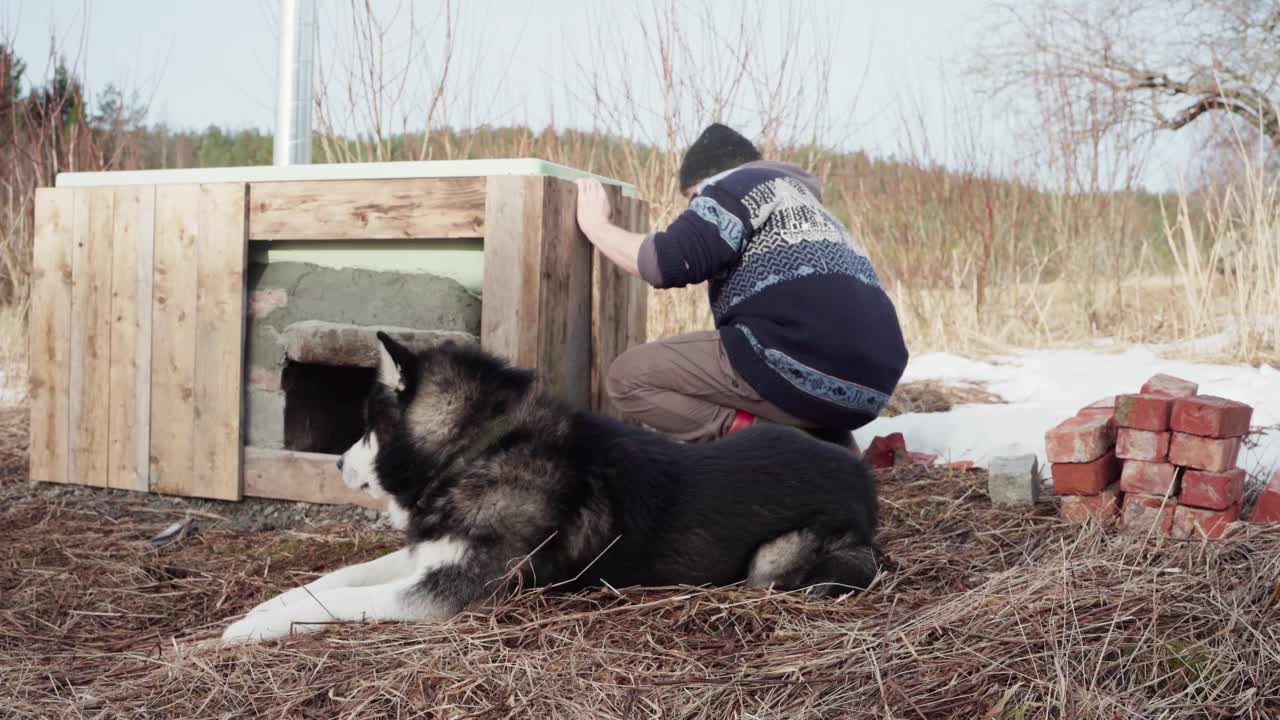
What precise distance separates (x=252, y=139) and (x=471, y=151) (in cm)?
1632

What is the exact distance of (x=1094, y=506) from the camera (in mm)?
3336

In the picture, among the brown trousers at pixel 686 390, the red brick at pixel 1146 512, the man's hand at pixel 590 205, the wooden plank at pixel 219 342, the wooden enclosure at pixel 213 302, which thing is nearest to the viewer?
the red brick at pixel 1146 512

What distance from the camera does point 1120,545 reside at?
2873mm

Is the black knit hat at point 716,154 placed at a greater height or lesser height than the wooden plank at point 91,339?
greater

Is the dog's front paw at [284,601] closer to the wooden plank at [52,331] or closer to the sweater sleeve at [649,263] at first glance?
the sweater sleeve at [649,263]

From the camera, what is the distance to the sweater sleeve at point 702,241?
11.6 feet

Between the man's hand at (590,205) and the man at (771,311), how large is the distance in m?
0.13

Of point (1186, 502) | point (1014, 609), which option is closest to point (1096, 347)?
point (1186, 502)

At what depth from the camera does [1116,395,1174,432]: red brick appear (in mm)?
3164

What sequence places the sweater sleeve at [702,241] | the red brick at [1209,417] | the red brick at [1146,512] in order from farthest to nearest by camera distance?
the sweater sleeve at [702,241]
the red brick at [1146,512]
the red brick at [1209,417]

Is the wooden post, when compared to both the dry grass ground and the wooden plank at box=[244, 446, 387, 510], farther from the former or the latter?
the dry grass ground

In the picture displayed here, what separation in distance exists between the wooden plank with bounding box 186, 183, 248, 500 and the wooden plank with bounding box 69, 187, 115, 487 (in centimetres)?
55

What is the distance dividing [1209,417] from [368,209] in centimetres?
321

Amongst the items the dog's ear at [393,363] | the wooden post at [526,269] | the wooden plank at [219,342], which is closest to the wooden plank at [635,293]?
the wooden post at [526,269]
